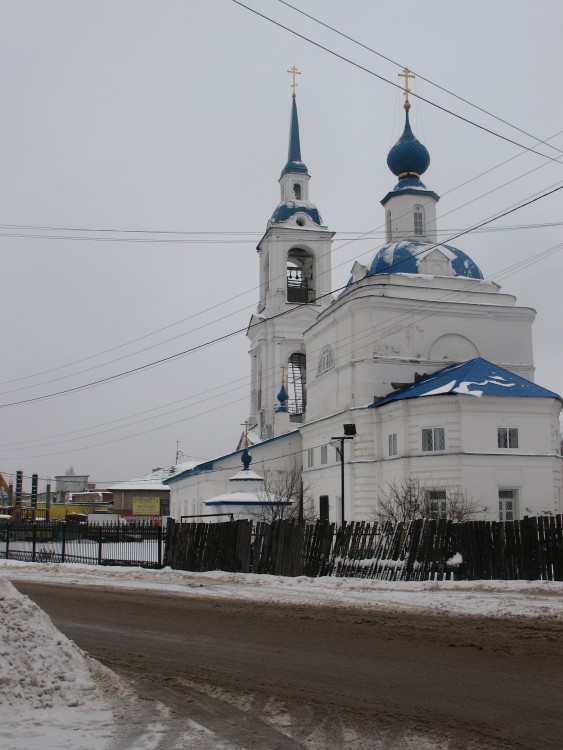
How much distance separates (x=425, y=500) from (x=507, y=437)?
3.96 m

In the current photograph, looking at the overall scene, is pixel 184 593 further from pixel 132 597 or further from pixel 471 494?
pixel 471 494

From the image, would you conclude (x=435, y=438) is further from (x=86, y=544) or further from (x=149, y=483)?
(x=149, y=483)

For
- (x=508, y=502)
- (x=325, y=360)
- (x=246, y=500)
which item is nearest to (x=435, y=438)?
(x=508, y=502)

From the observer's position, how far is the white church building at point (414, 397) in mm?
29688

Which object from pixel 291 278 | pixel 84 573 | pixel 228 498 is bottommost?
pixel 84 573

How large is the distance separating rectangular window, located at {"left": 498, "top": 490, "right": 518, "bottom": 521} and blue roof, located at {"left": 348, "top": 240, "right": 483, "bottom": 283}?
37.7ft

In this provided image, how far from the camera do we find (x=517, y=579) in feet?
55.0

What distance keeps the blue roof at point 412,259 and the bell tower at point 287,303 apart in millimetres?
14286

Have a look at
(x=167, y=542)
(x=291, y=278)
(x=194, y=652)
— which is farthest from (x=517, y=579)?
(x=291, y=278)

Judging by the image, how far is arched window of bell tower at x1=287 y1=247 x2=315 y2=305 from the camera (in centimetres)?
5388

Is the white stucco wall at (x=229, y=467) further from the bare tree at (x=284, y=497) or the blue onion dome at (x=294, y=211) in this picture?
the blue onion dome at (x=294, y=211)

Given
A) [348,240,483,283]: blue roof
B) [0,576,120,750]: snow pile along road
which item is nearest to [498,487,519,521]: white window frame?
[348,240,483,283]: blue roof

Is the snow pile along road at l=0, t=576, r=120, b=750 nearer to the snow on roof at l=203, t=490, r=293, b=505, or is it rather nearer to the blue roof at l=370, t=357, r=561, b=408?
the snow on roof at l=203, t=490, r=293, b=505

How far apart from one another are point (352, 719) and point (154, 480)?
85084 millimetres
